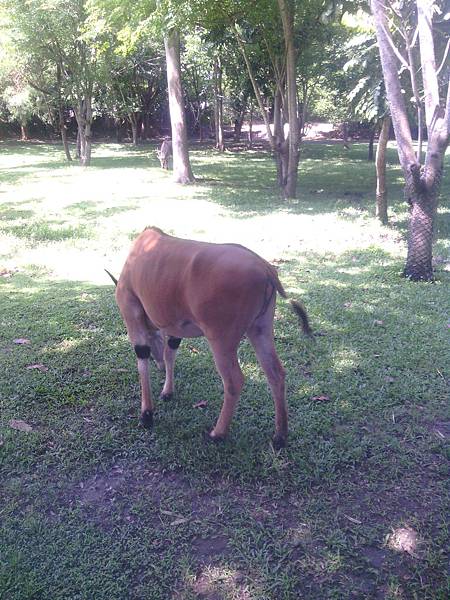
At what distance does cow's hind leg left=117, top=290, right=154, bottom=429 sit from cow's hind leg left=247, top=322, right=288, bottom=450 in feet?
2.88

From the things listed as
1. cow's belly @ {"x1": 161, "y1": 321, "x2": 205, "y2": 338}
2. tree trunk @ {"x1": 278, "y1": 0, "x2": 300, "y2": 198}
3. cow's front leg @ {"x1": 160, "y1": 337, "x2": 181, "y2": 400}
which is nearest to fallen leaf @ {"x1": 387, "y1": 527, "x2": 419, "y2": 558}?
cow's belly @ {"x1": 161, "y1": 321, "x2": 205, "y2": 338}

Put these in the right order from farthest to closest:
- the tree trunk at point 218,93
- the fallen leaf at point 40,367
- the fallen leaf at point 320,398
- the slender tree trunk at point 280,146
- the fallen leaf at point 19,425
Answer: the tree trunk at point 218,93 < the slender tree trunk at point 280,146 < the fallen leaf at point 40,367 < the fallen leaf at point 320,398 < the fallen leaf at point 19,425

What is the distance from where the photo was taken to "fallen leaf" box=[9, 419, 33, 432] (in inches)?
160

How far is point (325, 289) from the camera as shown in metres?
7.14

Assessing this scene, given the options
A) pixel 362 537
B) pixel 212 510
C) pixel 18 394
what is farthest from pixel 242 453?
pixel 18 394

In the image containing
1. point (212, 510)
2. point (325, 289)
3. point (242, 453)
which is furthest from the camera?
point (325, 289)

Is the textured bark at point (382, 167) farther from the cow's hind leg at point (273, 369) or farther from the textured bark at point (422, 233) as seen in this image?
the cow's hind leg at point (273, 369)

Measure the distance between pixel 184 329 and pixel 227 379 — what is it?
0.49 metres

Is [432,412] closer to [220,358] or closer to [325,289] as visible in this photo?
[220,358]

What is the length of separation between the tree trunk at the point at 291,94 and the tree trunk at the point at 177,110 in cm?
390

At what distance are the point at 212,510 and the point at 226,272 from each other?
1.45 m

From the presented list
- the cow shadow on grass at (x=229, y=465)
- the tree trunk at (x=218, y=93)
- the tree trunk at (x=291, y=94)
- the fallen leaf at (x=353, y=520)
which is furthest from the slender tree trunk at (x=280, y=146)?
the fallen leaf at (x=353, y=520)

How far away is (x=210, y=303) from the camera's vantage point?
11.5 feet

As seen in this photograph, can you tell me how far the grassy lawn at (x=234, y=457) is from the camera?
9.25 feet
